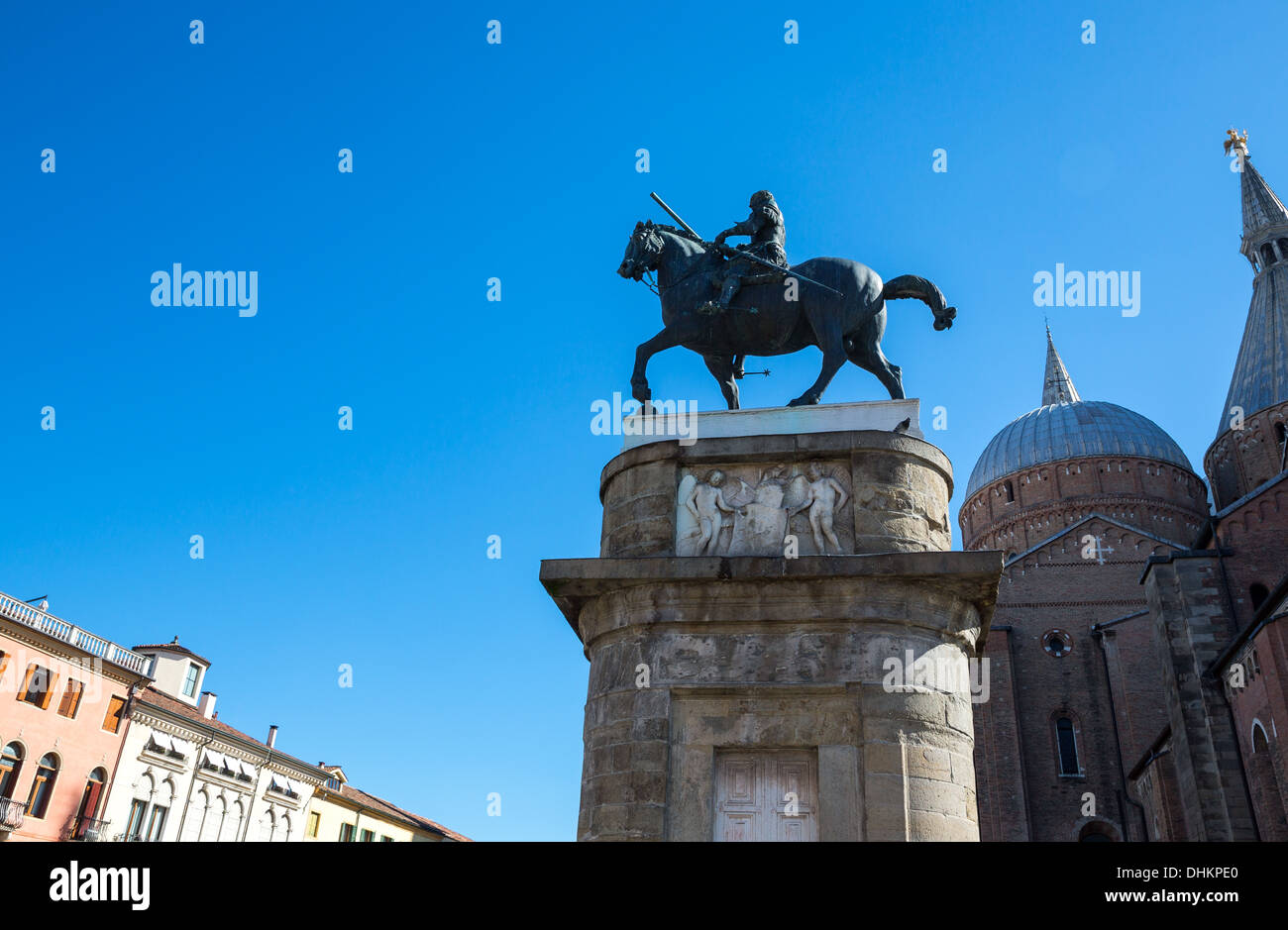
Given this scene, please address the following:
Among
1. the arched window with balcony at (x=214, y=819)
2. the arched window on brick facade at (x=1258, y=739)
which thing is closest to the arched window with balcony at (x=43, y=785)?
the arched window with balcony at (x=214, y=819)

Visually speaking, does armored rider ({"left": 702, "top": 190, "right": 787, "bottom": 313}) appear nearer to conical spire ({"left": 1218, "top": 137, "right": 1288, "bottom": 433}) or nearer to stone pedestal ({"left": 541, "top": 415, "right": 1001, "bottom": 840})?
stone pedestal ({"left": 541, "top": 415, "right": 1001, "bottom": 840})

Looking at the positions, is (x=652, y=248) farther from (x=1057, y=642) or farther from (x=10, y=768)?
(x=1057, y=642)

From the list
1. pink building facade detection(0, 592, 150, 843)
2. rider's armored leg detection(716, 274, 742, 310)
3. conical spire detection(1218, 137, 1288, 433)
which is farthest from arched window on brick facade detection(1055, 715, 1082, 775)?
rider's armored leg detection(716, 274, 742, 310)

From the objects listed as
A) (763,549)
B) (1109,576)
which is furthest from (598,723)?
(1109,576)

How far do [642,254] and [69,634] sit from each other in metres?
31.1

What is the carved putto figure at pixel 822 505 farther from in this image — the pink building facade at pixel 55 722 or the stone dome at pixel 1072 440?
the stone dome at pixel 1072 440

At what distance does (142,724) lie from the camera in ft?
115

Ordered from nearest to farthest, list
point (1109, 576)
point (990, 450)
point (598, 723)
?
point (598, 723)
point (1109, 576)
point (990, 450)

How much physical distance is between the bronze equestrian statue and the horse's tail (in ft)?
0.03

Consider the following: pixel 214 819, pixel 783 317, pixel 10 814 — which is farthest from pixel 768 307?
pixel 214 819

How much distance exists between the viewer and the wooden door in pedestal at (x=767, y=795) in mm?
7293
